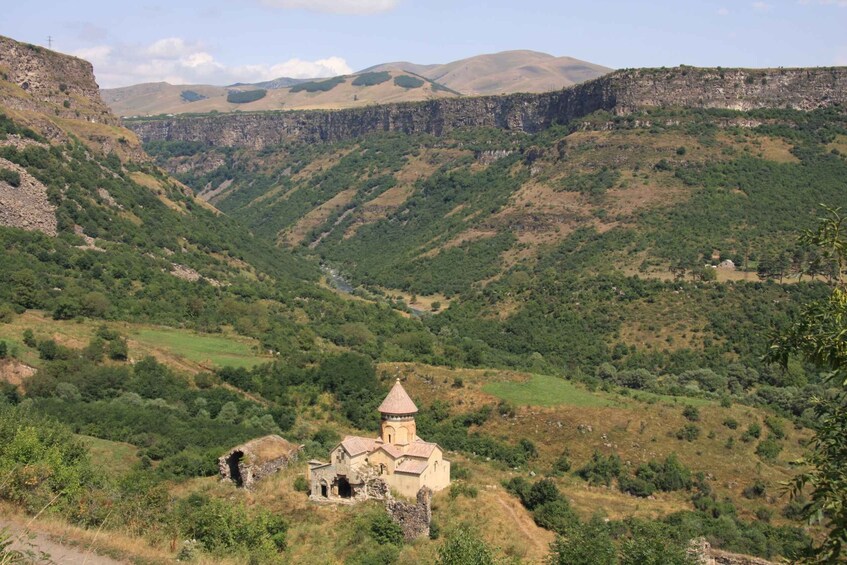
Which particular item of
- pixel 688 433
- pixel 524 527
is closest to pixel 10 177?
pixel 688 433

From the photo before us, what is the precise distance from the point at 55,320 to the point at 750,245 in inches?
2782

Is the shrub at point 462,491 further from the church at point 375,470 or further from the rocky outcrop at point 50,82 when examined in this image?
the rocky outcrop at point 50,82

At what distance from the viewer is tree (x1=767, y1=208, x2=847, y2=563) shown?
12781 mm

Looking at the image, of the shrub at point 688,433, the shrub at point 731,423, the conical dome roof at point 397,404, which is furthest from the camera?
the shrub at point 731,423

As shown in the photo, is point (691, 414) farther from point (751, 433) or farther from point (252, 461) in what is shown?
point (252, 461)

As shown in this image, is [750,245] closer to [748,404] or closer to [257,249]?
[748,404]

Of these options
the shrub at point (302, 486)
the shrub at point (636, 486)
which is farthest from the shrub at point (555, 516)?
the shrub at point (636, 486)

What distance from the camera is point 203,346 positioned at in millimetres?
68125

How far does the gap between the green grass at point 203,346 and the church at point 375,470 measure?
2849 centimetres

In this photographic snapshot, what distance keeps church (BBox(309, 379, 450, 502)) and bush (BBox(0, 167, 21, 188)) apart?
55767 millimetres

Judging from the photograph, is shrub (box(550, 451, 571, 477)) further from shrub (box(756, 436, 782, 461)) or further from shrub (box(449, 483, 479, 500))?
shrub (box(449, 483, 479, 500))

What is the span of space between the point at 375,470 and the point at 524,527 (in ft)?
22.6

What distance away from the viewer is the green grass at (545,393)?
61.7 meters

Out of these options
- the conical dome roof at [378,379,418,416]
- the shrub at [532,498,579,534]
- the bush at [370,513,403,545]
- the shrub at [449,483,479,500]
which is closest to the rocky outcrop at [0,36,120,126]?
the conical dome roof at [378,379,418,416]
